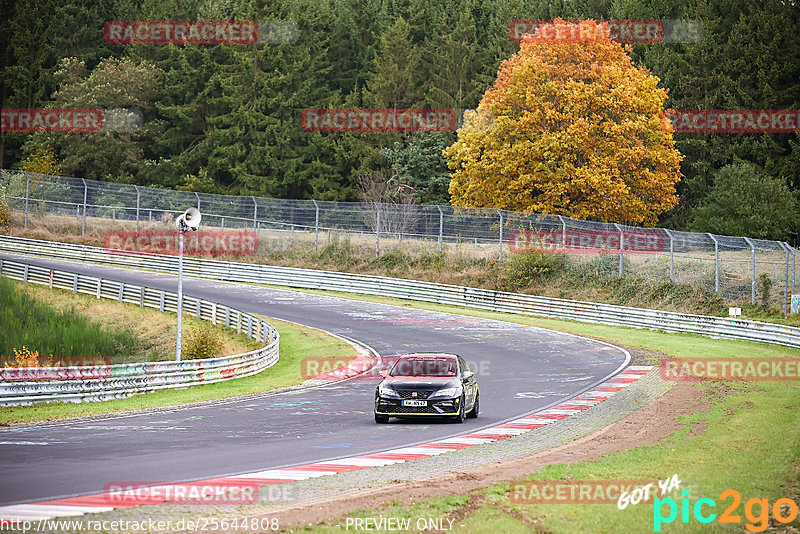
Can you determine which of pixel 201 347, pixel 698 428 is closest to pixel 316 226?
pixel 201 347

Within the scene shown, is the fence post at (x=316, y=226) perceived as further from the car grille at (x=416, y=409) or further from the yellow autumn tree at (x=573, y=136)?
the car grille at (x=416, y=409)

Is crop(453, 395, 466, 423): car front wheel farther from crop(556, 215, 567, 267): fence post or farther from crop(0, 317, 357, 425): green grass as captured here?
crop(556, 215, 567, 267): fence post

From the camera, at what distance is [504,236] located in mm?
48344

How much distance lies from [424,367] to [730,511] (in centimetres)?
983

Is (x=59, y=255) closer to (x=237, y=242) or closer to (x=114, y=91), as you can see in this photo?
(x=237, y=242)

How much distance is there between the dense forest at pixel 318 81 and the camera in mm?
66375

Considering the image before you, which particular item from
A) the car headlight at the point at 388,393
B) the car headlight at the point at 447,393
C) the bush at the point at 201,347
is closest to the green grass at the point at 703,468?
the car headlight at the point at 447,393

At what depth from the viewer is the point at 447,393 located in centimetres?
1852

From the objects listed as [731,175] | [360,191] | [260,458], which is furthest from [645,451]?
[360,191]

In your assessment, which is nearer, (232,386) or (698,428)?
(698,428)

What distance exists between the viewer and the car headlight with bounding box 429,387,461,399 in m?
18.5

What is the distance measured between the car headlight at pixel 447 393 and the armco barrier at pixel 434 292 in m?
19.3

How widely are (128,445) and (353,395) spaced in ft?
28.3

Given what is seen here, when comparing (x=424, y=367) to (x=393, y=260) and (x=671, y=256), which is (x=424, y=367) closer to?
(x=671, y=256)
